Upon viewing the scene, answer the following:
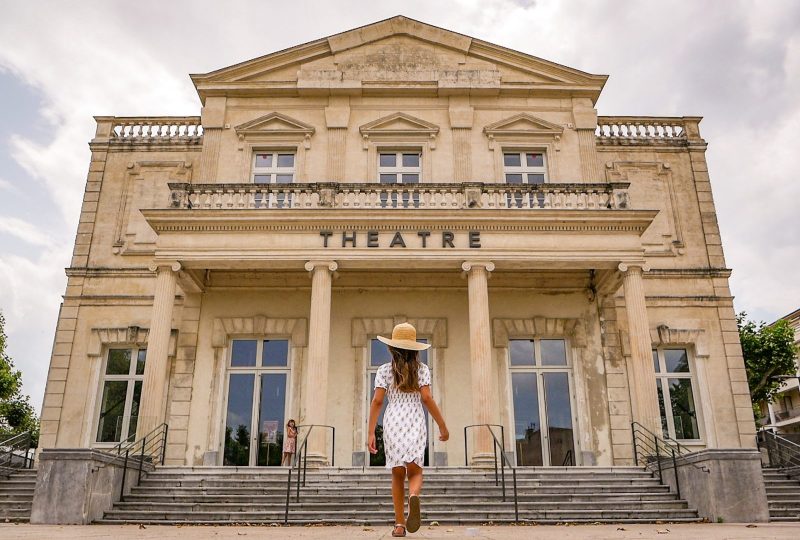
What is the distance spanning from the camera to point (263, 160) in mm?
17344

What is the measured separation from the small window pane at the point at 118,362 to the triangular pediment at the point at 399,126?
8.39 m

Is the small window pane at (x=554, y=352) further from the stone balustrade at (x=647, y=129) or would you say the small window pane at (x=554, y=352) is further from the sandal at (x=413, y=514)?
the sandal at (x=413, y=514)

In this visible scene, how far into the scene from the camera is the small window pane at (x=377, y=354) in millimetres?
15547

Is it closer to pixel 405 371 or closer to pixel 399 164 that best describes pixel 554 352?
pixel 399 164

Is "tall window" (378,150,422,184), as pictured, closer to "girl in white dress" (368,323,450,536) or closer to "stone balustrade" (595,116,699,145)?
"stone balustrade" (595,116,699,145)

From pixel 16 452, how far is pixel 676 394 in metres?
15.9

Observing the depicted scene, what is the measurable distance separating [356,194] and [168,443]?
705 cm

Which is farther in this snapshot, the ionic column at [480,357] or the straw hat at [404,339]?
the ionic column at [480,357]

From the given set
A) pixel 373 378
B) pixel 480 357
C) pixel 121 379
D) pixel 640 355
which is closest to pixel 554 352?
pixel 640 355

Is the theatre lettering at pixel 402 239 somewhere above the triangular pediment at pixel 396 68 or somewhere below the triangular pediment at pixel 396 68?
below

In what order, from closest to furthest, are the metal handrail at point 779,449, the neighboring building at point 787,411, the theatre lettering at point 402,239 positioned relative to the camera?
the theatre lettering at point 402,239 → the metal handrail at point 779,449 → the neighboring building at point 787,411

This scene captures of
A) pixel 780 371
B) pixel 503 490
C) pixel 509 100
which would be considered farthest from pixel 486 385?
pixel 780 371

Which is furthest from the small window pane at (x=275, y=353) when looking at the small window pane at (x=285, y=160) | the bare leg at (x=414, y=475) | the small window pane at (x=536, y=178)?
the bare leg at (x=414, y=475)

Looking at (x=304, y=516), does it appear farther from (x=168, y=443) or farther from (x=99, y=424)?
(x=99, y=424)
